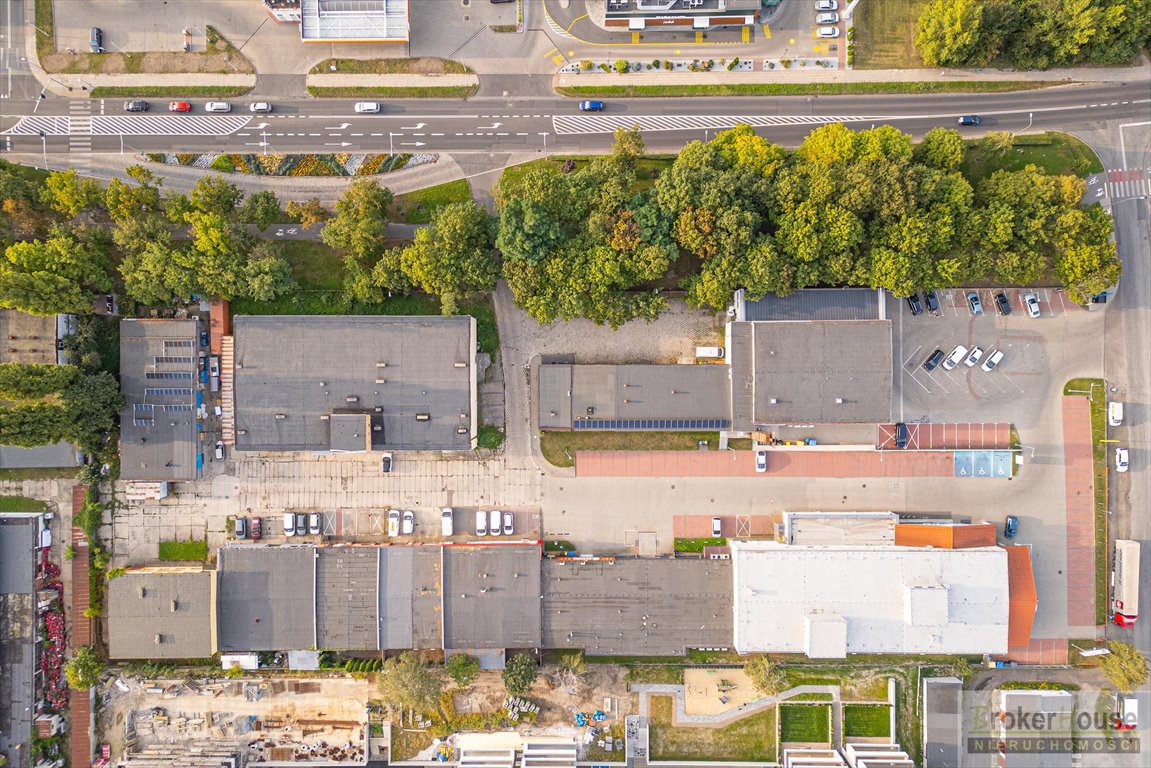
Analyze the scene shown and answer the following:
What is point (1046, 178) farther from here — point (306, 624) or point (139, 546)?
point (139, 546)

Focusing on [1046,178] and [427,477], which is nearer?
[1046,178]

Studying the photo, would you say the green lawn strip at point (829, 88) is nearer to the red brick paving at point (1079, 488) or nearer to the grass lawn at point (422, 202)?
the grass lawn at point (422, 202)

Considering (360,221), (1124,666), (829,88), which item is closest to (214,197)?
(360,221)

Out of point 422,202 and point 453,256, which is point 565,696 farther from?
point 422,202

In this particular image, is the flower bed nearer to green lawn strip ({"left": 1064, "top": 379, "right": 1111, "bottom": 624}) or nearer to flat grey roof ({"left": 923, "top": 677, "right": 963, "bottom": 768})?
green lawn strip ({"left": 1064, "top": 379, "right": 1111, "bottom": 624})

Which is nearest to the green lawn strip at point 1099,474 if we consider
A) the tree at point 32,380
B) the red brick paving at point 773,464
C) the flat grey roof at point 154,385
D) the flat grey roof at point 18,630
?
the red brick paving at point 773,464

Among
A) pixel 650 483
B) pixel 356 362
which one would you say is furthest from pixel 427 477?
pixel 650 483

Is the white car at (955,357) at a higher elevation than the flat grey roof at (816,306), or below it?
below
